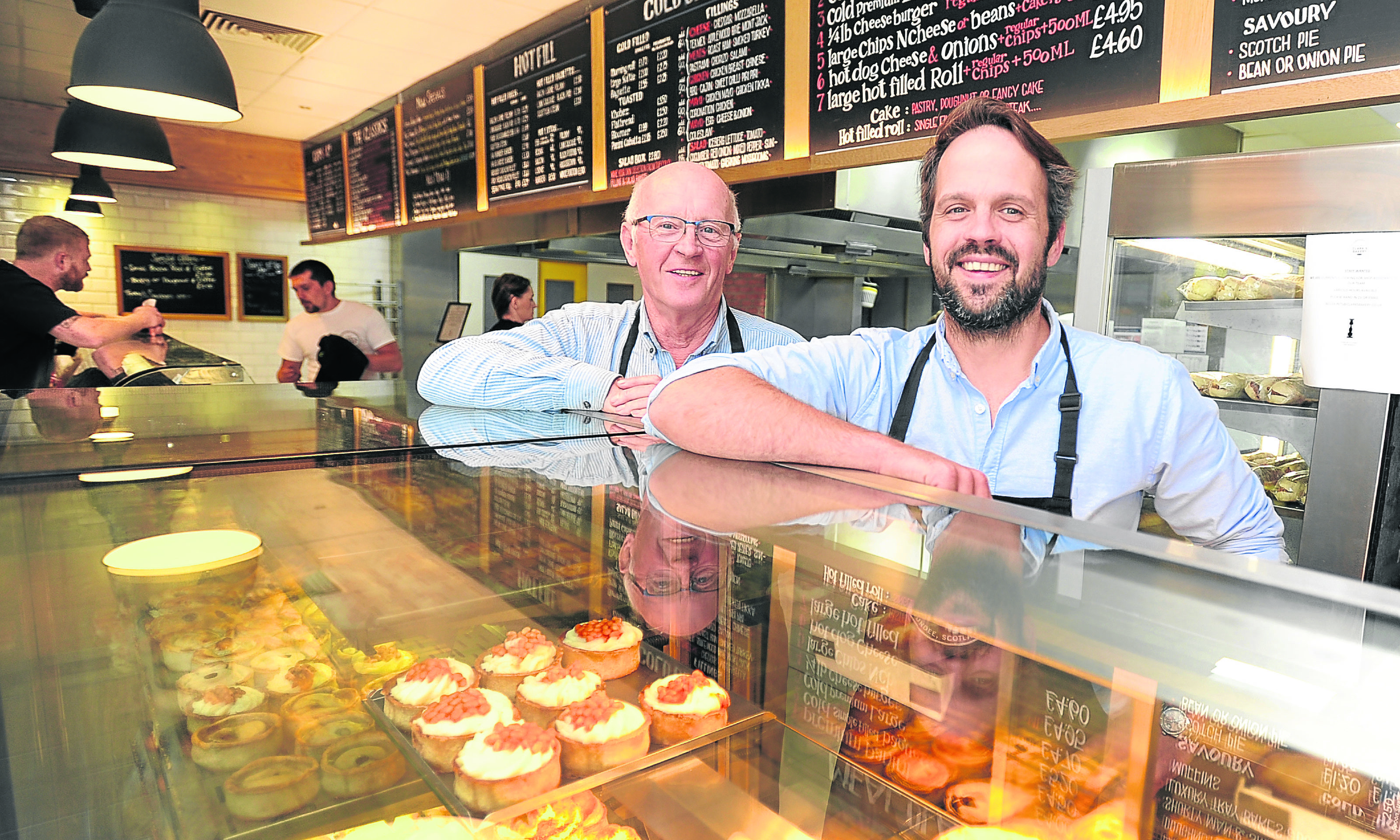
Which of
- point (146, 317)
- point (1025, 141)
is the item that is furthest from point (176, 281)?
point (1025, 141)

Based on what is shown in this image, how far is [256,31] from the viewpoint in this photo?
13.3 ft

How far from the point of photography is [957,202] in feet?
4.73

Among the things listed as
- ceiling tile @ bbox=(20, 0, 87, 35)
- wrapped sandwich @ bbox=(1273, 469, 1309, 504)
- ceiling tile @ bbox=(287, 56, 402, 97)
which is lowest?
wrapped sandwich @ bbox=(1273, 469, 1309, 504)

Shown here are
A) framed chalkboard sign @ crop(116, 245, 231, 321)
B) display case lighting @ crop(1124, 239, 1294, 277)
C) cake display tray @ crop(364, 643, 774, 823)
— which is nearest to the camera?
cake display tray @ crop(364, 643, 774, 823)

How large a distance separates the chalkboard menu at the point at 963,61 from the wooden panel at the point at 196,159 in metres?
5.10

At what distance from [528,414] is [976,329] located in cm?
94

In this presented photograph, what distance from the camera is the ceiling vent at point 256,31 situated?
387 cm

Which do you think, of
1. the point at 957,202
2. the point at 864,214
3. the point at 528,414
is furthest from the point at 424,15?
the point at 957,202

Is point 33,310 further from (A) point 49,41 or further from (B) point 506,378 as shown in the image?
(A) point 49,41

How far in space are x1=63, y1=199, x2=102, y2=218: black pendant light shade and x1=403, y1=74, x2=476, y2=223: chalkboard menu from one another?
6.88 feet

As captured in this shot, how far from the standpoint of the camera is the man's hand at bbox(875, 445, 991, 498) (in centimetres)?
104

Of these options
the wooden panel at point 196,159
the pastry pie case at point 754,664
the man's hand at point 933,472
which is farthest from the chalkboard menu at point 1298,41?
the wooden panel at point 196,159

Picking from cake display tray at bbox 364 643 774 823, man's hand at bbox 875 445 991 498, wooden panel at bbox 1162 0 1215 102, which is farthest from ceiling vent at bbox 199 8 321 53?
cake display tray at bbox 364 643 774 823

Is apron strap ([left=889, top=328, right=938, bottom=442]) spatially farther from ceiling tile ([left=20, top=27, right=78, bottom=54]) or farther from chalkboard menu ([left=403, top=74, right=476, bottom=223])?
ceiling tile ([left=20, top=27, right=78, bottom=54])
